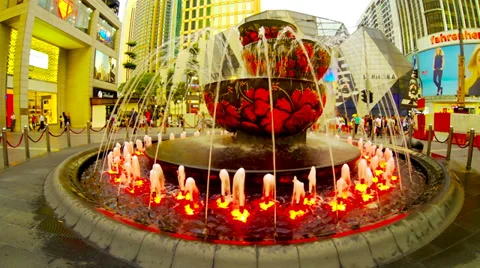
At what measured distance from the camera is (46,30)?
2400 centimetres

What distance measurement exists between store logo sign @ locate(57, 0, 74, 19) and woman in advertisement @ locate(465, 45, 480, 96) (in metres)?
60.0

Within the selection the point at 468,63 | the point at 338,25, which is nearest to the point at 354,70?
the point at 338,25

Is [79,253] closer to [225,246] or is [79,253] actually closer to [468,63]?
[225,246]

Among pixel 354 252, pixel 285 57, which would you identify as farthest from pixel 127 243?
pixel 285 57

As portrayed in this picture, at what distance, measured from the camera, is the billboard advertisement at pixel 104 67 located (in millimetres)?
30812

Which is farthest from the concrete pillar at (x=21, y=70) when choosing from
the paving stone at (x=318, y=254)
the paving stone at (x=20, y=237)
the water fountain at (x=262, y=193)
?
the paving stone at (x=318, y=254)

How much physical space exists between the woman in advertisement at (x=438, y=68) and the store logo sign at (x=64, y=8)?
5634cm

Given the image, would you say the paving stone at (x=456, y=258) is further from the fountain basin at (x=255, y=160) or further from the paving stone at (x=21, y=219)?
the paving stone at (x=21, y=219)

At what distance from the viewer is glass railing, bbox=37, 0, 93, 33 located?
22.9 m

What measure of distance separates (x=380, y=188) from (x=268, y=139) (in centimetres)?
271

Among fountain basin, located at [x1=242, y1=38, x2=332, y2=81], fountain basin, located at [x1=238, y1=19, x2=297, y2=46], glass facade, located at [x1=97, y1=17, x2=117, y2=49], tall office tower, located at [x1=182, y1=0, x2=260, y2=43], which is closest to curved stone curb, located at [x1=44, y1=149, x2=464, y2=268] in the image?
fountain basin, located at [x1=242, y1=38, x2=332, y2=81]

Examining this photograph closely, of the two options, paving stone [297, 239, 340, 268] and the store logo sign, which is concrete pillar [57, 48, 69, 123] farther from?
paving stone [297, 239, 340, 268]

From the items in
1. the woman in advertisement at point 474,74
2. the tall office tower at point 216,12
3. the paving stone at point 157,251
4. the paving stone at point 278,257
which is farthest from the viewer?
the tall office tower at point 216,12

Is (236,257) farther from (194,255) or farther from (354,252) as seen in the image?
(354,252)
